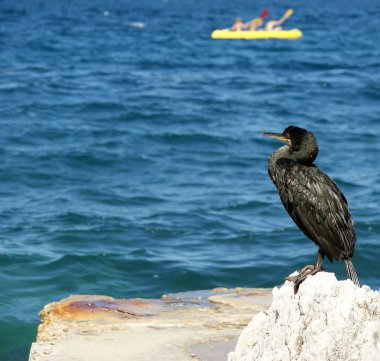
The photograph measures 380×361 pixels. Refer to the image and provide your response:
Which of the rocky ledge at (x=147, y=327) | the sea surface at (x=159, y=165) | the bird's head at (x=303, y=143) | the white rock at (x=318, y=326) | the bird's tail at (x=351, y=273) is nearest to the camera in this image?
the white rock at (x=318, y=326)

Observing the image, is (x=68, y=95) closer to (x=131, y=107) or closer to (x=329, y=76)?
(x=131, y=107)

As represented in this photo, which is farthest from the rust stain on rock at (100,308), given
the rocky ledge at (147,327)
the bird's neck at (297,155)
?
the bird's neck at (297,155)

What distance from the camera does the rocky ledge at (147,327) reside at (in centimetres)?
703

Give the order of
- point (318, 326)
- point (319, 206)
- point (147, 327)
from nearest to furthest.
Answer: point (318, 326) < point (319, 206) < point (147, 327)

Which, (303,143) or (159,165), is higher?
(159,165)

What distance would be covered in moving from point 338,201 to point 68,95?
2132 centimetres

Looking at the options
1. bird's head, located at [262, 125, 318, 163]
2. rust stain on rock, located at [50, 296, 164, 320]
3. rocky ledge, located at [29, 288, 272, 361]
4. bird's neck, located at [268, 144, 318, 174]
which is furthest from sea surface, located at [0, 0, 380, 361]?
bird's head, located at [262, 125, 318, 163]

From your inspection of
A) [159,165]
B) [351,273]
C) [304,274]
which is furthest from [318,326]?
[159,165]

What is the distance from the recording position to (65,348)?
7.09 metres

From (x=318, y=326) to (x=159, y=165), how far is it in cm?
1441

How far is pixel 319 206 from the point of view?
6.44 meters

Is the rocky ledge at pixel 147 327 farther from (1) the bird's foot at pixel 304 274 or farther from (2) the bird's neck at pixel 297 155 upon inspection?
(2) the bird's neck at pixel 297 155

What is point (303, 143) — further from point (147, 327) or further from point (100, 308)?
point (100, 308)

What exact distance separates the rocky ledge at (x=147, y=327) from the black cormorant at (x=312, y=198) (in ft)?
3.85
